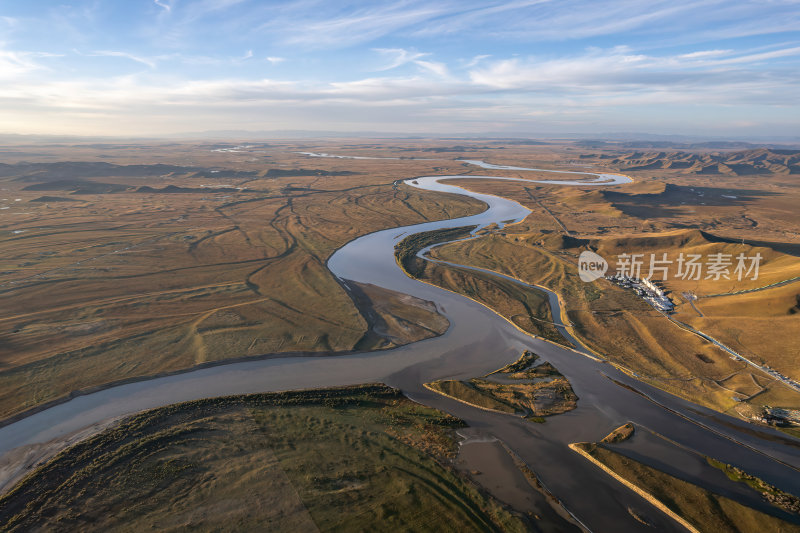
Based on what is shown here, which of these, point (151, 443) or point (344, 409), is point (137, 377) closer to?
point (151, 443)

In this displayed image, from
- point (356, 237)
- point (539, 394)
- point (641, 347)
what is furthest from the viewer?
point (356, 237)

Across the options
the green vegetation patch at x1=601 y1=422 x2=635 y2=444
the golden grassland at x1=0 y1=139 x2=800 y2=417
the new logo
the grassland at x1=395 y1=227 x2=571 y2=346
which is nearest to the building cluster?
the golden grassland at x1=0 y1=139 x2=800 y2=417

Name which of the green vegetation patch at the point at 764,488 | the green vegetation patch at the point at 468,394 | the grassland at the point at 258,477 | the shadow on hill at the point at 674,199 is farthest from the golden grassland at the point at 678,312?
the grassland at the point at 258,477

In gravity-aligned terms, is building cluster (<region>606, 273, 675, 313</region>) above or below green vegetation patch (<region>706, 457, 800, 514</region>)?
above

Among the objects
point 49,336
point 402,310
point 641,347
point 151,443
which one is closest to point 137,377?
point 151,443

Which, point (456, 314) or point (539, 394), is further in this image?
point (456, 314)

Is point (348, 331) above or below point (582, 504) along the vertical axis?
above

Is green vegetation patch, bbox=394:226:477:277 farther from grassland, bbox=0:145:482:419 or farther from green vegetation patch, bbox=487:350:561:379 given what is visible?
green vegetation patch, bbox=487:350:561:379
